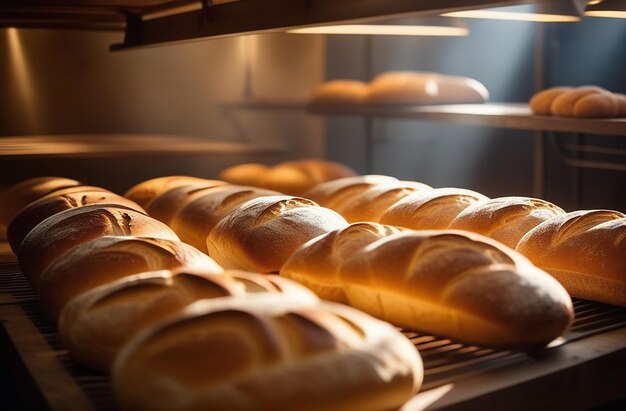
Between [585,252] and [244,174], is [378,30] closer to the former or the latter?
[585,252]

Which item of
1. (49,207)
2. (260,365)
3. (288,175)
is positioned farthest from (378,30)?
(260,365)

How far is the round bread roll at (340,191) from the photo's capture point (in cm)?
222

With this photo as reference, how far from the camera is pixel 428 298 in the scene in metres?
1.34

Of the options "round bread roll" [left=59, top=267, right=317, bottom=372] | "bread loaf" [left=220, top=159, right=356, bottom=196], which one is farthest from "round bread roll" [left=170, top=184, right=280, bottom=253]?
"bread loaf" [left=220, top=159, right=356, bottom=196]

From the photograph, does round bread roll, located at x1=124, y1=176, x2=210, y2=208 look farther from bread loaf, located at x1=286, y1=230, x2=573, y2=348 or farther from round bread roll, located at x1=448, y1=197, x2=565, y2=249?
bread loaf, located at x1=286, y1=230, x2=573, y2=348

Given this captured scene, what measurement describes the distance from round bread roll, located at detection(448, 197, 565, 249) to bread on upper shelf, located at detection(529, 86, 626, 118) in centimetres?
137

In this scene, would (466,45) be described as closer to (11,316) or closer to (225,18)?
(225,18)

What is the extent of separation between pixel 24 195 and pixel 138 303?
144 centimetres

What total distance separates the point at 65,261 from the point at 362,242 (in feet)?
1.69

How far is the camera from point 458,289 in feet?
4.28

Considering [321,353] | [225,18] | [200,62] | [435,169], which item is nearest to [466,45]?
[435,169]

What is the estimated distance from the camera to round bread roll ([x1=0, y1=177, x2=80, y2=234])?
249 centimetres

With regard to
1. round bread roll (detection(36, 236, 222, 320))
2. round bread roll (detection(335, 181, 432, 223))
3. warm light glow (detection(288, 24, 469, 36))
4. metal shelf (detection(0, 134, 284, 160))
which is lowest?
metal shelf (detection(0, 134, 284, 160))

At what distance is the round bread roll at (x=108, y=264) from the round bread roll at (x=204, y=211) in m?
0.53
